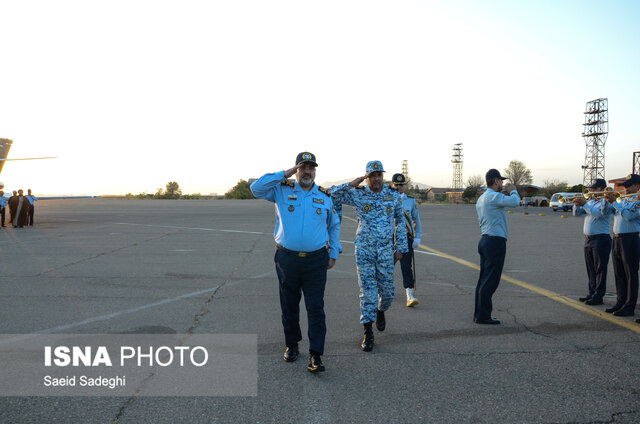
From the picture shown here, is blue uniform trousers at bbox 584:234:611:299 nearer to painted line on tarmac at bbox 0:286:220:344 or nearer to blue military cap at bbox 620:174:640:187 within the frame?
blue military cap at bbox 620:174:640:187

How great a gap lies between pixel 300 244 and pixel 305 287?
1.42 feet

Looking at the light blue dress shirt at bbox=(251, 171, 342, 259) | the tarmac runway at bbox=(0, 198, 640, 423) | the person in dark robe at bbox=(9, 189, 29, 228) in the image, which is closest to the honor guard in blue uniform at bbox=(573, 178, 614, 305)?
the tarmac runway at bbox=(0, 198, 640, 423)

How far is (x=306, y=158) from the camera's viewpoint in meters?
4.18

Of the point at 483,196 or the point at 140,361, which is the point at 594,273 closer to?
the point at 483,196

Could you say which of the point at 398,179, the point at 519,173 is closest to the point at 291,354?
the point at 398,179

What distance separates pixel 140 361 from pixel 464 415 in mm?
3001

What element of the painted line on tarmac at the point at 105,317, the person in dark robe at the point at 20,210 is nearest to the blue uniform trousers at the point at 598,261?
the painted line on tarmac at the point at 105,317

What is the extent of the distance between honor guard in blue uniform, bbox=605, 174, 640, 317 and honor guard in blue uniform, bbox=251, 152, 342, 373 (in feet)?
14.1

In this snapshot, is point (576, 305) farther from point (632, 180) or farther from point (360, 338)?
point (360, 338)

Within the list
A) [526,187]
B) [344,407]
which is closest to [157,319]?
[344,407]

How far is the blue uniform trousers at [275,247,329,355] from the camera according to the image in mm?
4091

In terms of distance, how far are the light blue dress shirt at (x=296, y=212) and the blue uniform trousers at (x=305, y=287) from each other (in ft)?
0.34

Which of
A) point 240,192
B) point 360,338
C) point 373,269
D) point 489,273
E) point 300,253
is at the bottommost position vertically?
Result: point 360,338

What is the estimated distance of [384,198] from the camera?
493 centimetres
